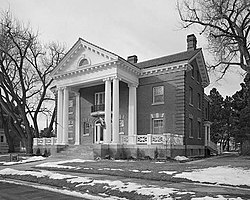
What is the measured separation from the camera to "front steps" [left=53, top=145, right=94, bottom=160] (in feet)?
85.7

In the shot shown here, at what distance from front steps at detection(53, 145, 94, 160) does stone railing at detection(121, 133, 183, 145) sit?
3163mm

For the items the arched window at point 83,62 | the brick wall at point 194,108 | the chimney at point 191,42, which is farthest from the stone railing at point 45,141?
the chimney at point 191,42

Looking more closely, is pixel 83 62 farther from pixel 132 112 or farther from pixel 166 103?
pixel 166 103

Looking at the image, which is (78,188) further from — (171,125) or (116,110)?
(171,125)

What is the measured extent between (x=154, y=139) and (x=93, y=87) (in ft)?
34.4

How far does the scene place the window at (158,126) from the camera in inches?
1128

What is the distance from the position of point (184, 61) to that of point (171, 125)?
19.1 ft

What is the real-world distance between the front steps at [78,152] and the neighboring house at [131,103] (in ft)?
2.29

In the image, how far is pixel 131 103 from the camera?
96.9 feet

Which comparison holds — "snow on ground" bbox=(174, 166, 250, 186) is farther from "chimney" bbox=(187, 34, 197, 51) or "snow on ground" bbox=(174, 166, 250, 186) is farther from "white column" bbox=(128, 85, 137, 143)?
"chimney" bbox=(187, 34, 197, 51)

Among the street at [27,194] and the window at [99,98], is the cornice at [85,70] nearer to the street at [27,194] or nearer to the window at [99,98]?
the window at [99,98]

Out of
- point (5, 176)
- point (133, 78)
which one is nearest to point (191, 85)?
point (133, 78)

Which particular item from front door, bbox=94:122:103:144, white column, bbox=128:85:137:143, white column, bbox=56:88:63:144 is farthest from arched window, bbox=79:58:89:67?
front door, bbox=94:122:103:144

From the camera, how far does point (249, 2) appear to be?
19984 millimetres
